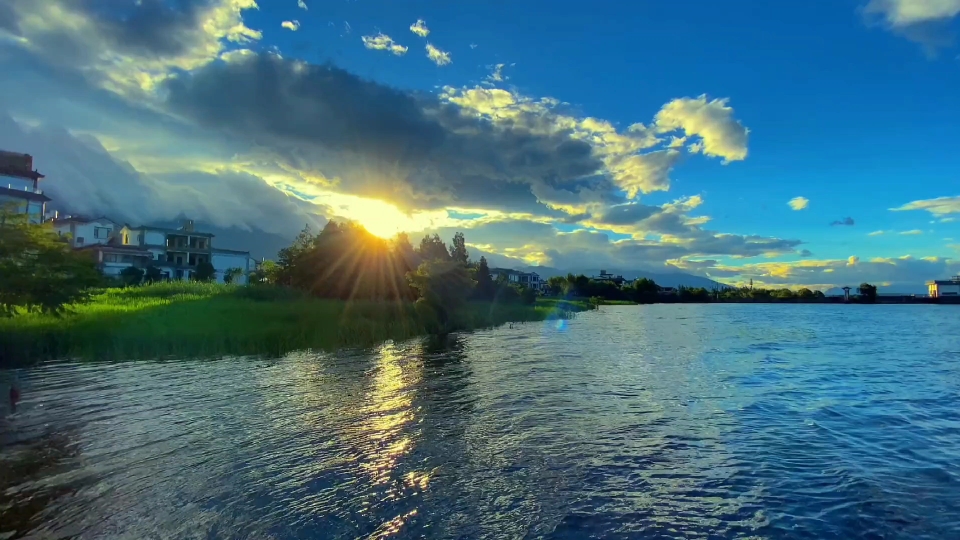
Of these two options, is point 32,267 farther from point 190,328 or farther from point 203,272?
point 203,272

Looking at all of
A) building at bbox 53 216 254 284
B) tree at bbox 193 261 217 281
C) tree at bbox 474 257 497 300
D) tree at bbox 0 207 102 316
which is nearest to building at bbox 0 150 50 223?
building at bbox 53 216 254 284

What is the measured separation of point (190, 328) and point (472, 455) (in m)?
31.2

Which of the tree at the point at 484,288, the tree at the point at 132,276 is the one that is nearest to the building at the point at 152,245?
the tree at the point at 132,276

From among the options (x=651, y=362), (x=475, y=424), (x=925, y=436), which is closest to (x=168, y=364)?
(x=475, y=424)

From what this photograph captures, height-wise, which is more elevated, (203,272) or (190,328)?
(203,272)

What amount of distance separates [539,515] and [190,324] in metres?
36.8

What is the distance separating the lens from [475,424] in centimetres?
1930

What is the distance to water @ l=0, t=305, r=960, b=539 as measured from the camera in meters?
11.3

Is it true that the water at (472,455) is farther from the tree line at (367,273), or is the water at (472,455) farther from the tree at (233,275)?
the tree at (233,275)

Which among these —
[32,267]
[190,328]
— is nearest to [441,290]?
[190,328]

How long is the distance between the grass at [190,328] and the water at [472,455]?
4458 mm

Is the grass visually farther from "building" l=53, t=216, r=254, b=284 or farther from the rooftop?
"building" l=53, t=216, r=254, b=284

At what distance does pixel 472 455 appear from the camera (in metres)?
15.6

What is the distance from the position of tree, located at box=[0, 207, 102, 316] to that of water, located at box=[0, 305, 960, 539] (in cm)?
423
